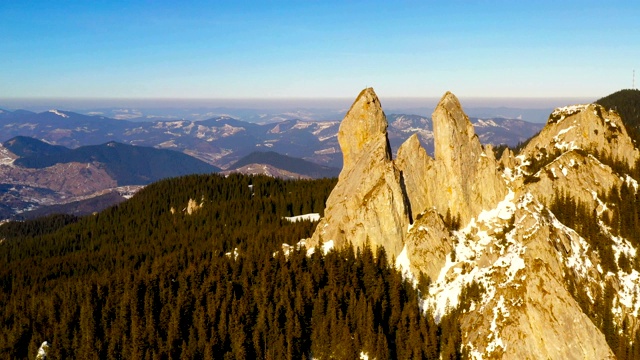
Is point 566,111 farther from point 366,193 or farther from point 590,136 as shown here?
point 366,193

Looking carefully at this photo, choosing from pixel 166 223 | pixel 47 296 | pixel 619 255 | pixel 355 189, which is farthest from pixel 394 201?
pixel 166 223

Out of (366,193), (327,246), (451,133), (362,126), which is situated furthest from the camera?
(362,126)

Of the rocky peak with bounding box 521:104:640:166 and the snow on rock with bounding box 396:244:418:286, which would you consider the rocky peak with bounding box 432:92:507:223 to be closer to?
the snow on rock with bounding box 396:244:418:286

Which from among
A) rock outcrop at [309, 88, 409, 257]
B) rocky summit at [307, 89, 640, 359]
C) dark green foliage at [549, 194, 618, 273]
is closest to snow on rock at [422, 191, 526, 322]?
rocky summit at [307, 89, 640, 359]

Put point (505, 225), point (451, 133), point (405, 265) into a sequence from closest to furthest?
1. point (505, 225)
2. point (405, 265)
3. point (451, 133)

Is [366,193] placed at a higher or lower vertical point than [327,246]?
higher

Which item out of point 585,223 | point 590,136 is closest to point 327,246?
point 585,223

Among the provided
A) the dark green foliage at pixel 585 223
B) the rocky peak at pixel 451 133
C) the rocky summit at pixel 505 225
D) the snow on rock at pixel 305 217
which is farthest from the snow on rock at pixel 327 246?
the dark green foliage at pixel 585 223

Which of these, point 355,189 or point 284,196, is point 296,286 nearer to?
point 355,189

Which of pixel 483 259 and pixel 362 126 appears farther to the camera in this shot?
pixel 362 126
